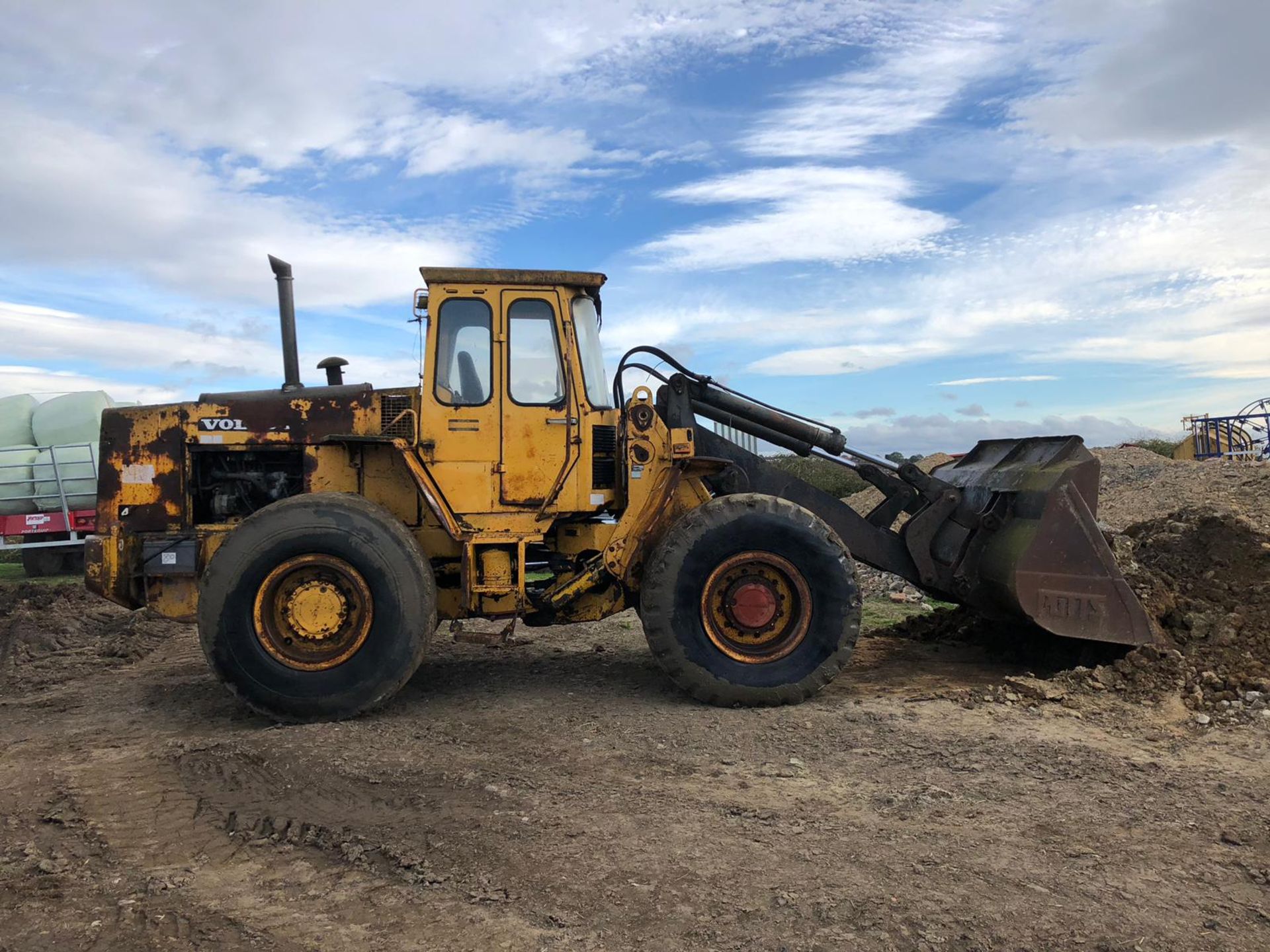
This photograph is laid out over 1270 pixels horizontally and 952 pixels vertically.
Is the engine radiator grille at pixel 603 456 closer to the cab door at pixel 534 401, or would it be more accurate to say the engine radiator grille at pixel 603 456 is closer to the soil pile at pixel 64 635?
the cab door at pixel 534 401

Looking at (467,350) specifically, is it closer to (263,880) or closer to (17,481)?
(263,880)

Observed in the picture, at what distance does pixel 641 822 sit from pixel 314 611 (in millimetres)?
2766

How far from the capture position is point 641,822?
4453 mm

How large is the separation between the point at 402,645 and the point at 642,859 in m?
2.59

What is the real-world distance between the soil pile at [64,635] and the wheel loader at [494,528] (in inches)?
96.7

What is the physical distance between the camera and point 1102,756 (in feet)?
17.2

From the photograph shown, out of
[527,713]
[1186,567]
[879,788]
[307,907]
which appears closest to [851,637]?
[879,788]

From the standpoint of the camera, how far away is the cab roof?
21.7ft

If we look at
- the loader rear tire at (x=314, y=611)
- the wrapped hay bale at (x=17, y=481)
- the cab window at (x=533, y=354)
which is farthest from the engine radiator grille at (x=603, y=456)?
the wrapped hay bale at (x=17, y=481)

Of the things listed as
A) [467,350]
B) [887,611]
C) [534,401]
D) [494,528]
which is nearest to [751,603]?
[494,528]

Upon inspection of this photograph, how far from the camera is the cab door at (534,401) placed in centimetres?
663

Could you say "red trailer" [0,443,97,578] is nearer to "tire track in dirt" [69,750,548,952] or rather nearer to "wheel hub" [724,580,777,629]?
"tire track in dirt" [69,750,548,952]

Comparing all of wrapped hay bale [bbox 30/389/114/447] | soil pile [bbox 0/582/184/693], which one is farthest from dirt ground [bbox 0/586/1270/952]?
wrapped hay bale [bbox 30/389/114/447]

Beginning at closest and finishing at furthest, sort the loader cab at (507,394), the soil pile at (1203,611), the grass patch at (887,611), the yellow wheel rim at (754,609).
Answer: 1. the soil pile at (1203,611)
2. the yellow wheel rim at (754,609)
3. the loader cab at (507,394)
4. the grass patch at (887,611)
